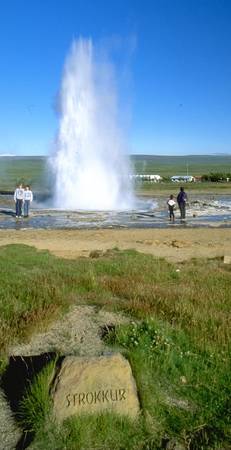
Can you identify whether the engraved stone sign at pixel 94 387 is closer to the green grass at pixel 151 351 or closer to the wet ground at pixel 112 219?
the green grass at pixel 151 351

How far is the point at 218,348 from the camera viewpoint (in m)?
5.89

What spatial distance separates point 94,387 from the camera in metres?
4.91

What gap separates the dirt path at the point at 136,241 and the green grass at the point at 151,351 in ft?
28.6

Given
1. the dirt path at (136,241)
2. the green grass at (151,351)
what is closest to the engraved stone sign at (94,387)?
the green grass at (151,351)

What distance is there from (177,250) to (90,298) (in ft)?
37.8

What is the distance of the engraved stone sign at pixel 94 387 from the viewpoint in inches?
188

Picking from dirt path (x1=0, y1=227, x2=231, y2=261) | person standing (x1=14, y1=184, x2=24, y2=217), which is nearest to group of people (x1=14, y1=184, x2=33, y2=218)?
person standing (x1=14, y1=184, x2=24, y2=217)

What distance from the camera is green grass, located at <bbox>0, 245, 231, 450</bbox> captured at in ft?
15.0

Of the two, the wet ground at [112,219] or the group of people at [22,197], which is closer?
the wet ground at [112,219]

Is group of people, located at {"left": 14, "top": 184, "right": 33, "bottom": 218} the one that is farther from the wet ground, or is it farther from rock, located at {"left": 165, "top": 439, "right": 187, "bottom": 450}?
rock, located at {"left": 165, "top": 439, "right": 187, "bottom": 450}

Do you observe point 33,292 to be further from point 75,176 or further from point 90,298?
point 75,176

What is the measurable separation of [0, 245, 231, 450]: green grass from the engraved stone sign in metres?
0.10

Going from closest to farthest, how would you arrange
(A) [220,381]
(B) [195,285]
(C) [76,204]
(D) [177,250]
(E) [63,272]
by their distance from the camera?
(A) [220,381]
(B) [195,285]
(E) [63,272]
(D) [177,250]
(C) [76,204]

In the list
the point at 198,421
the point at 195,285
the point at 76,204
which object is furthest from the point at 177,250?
the point at 76,204
